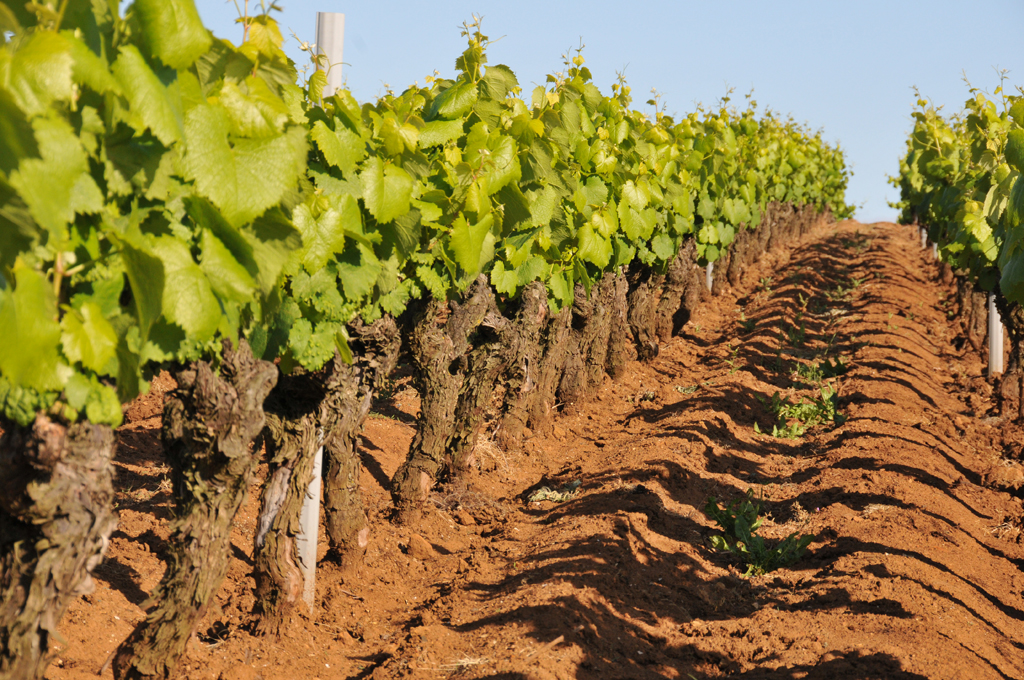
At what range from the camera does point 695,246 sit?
13031 mm

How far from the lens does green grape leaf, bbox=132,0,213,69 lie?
216 centimetres

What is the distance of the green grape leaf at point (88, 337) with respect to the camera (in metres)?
2.32

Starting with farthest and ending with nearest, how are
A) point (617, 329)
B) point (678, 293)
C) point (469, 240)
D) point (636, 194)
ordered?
point (678, 293), point (617, 329), point (636, 194), point (469, 240)

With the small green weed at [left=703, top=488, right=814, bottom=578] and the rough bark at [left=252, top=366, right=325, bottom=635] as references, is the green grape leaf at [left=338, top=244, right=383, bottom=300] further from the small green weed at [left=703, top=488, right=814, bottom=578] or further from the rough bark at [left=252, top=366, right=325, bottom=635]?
the small green weed at [left=703, top=488, right=814, bottom=578]

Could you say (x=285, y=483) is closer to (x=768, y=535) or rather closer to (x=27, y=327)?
(x=27, y=327)

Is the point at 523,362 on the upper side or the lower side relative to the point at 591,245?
lower

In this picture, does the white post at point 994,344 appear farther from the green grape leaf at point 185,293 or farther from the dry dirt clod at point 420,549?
the green grape leaf at point 185,293

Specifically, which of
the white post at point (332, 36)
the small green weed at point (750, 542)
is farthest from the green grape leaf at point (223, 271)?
the small green weed at point (750, 542)

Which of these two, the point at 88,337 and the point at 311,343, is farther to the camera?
the point at 311,343

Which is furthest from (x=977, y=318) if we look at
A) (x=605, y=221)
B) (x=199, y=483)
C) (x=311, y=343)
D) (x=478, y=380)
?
(x=199, y=483)

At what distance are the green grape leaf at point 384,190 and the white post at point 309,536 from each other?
1.25 metres

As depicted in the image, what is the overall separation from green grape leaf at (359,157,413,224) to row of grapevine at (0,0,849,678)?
0.01 meters

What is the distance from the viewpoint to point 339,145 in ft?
12.3

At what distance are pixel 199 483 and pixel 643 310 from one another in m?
8.78
